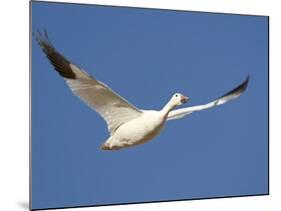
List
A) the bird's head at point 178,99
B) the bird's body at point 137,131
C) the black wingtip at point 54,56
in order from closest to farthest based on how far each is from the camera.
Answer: the black wingtip at point 54,56, the bird's body at point 137,131, the bird's head at point 178,99

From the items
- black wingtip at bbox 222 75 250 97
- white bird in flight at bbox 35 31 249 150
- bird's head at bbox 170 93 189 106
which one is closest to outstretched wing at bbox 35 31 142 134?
white bird in flight at bbox 35 31 249 150

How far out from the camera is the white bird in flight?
439cm

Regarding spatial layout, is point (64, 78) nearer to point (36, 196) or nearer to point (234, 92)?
point (36, 196)

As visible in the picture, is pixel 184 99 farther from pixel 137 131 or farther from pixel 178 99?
pixel 137 131

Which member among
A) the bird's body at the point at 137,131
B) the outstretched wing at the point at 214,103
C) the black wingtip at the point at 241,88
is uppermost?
the black wingtip at the point at 241,88

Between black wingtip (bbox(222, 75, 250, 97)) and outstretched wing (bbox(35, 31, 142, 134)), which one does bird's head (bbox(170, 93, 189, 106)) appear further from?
black wingtip (bbox(222, 75, 250, 97))

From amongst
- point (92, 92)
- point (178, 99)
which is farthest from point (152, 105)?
point (92, 92)

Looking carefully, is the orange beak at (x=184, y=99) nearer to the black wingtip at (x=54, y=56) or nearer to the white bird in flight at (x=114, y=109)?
the white bird in flight at (x=114, y=109)

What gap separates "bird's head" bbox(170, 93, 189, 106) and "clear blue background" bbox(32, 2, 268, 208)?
0.04m

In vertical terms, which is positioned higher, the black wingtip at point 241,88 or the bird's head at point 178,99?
the black wingtip at point 241,88

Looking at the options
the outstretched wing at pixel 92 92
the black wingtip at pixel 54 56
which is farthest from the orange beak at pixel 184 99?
the black wingtip at pixel 54 56

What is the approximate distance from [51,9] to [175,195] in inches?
60.7

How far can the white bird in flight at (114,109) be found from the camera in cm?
439

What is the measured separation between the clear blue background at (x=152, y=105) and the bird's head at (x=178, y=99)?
37mm
